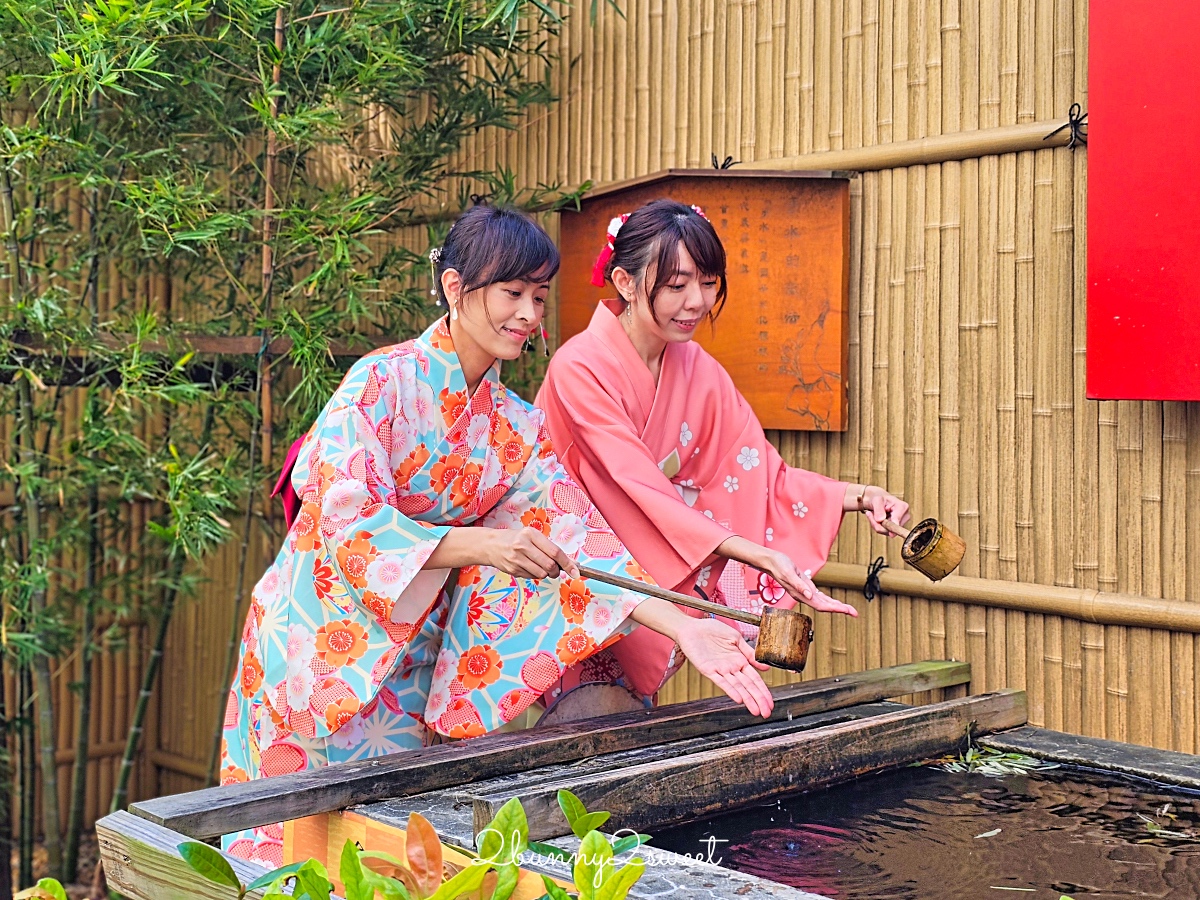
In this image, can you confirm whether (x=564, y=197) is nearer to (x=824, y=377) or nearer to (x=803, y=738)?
(x=824, y=377)

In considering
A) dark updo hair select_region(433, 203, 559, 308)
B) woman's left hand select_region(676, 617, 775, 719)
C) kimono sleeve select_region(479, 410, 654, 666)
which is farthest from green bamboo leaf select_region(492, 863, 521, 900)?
dark updo hair select_region(433, 203, 559, 308)

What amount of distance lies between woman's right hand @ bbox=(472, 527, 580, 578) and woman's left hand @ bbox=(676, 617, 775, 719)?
299 mm

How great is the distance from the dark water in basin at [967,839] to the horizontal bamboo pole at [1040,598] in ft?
2.62

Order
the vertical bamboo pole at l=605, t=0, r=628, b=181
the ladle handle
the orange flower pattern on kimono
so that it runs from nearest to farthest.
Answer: the ladle handle
the orange flower pattern on kimono
the vertical bamboo pole at l=605, t=0, r=628, b=181

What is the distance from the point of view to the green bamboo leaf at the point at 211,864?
5.08ft

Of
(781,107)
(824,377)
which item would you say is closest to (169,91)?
(781,107)

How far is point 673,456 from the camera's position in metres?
3.33

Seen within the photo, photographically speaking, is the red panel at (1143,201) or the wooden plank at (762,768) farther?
the red panel at (1143,201)

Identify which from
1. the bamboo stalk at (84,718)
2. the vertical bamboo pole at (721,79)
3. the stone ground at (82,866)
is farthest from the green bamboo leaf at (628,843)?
the stone ground at (82,866)

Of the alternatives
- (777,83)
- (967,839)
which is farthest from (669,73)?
(967,839)

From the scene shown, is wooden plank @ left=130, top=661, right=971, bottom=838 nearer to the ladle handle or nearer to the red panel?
the ladle handle

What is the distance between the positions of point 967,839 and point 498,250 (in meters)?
1.53

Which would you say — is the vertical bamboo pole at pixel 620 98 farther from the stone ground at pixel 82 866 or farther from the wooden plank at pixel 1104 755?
the stone ground at pixel 82 866

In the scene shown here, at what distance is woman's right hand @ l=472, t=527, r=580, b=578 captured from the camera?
99.2 inches
